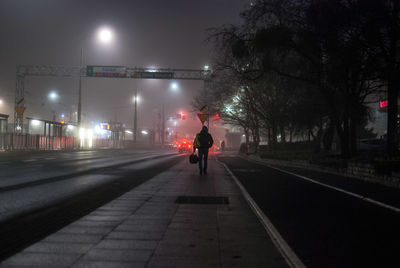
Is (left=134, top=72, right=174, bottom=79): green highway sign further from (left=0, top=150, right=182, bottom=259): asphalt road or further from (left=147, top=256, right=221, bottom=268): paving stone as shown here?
(left=147, top=256, right=221, bottom=268): paving stone

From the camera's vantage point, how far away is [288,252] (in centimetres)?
420

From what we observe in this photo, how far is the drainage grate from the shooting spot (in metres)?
7.85

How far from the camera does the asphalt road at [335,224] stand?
4.13 meters

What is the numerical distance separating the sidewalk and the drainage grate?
38cm

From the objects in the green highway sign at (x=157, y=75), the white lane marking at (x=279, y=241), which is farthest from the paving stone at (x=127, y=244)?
the green highway sign at (x=157, y=75)

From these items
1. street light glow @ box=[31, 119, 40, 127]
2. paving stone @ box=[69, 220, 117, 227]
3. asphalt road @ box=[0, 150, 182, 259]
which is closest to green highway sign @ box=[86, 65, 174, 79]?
street light glow @ box=[31, 119, 40, 127]

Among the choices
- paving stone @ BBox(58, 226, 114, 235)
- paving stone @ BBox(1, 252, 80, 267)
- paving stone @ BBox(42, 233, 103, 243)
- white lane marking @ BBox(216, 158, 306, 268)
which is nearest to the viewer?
paving stone @ BBox(1, 252, 80, 267)

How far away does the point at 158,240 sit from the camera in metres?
4.76

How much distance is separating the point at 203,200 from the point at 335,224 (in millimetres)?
3042

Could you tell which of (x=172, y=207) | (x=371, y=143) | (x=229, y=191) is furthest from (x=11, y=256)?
(x=371, y=143)

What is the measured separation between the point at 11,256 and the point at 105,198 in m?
4.23

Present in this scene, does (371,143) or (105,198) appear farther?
(371,143)

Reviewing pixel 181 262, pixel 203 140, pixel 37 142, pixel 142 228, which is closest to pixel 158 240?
pixel 142 228

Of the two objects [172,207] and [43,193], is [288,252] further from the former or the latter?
[43,193]
